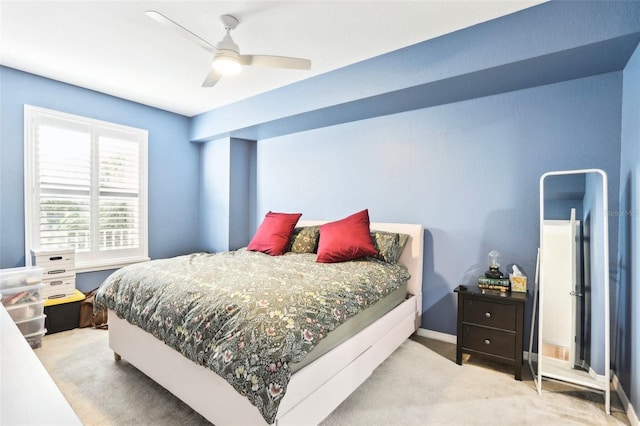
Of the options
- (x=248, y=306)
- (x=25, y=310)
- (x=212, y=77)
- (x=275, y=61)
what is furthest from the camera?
(x=25, y=310)

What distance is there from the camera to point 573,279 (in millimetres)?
2201

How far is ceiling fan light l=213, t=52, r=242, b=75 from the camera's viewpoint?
2.13m

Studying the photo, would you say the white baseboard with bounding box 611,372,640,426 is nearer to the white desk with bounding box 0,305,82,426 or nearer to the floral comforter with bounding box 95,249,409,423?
the floral comforter with bounding box 95,249,409,423

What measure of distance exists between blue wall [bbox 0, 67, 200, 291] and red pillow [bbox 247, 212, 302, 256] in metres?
1.81

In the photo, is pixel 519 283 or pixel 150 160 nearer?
pixel 519 283

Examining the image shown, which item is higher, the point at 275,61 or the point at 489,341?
the point at 275,61

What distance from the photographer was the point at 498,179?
2713 mm

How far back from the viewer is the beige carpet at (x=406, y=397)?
5.93ft

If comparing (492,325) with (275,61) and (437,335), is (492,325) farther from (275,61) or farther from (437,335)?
(275,61)

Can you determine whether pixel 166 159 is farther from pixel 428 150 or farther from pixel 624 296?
pixel 624 296

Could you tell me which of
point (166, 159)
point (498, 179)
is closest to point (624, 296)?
point (498, 179)

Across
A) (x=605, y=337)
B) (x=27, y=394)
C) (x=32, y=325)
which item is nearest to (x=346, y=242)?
(x=605, y=337)

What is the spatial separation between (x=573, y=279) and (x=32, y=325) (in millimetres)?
4457

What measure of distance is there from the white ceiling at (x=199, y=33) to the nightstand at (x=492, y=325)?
2.07m
